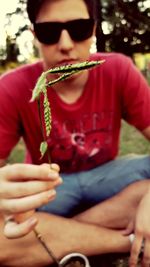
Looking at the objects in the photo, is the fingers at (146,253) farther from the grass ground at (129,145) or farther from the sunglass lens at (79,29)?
the grass ground at (129,145)

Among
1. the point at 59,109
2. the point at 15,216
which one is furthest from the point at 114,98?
the point at 15,216

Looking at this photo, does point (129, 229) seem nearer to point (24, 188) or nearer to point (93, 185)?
point (93, 185)

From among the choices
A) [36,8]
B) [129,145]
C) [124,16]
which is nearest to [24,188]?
[36,8]

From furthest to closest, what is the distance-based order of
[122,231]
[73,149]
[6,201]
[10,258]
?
1. [73,149]
2. [122,231]
3. [10,258]
4. [6,201]

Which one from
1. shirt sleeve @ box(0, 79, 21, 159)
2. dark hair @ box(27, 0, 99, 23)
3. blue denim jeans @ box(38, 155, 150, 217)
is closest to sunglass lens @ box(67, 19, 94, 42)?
dark hair @ box(27, 0, 99, 23)

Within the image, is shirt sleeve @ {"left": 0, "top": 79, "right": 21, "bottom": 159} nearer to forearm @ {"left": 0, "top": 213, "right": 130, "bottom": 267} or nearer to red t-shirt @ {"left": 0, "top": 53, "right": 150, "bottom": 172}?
red t-shirt @ {"left": 0, "top": 53, "right": 150, "bottom": 172}

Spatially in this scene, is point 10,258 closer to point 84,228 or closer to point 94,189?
point 84,228
